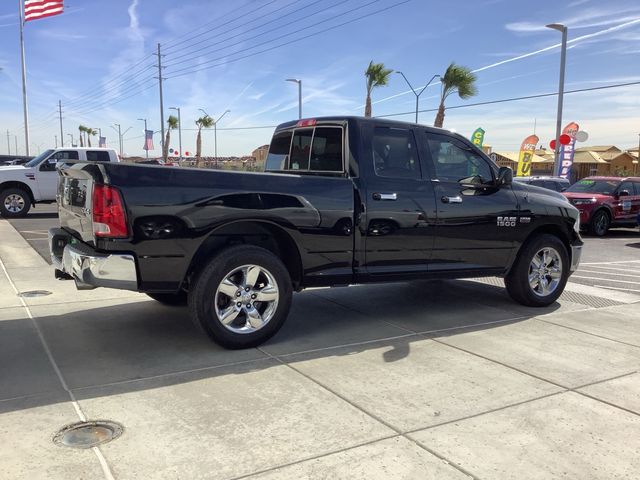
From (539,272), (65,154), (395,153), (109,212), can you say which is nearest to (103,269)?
(109,212)

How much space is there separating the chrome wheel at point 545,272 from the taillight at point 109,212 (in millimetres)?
4476

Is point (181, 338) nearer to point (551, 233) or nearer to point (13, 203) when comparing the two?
point (551, 233)

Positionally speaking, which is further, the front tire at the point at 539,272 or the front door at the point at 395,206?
the front tire at the point at 539,272

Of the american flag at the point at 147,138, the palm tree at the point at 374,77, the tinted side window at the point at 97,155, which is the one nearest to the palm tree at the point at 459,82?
the palm tree at the point at 374,77

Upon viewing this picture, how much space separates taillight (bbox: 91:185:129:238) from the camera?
13.1 feet

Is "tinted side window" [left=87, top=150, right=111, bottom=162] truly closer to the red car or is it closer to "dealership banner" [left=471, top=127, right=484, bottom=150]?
the red car

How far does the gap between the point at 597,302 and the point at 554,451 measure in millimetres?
4275

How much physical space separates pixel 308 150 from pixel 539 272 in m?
3.03

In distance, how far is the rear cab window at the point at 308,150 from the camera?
5.27 m

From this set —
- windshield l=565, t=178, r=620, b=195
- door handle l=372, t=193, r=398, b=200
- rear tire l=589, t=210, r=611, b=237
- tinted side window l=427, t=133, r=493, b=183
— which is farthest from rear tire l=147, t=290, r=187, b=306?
windshield l=565, t=178, r=620, b=195

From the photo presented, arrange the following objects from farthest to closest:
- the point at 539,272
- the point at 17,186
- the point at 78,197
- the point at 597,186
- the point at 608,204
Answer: the point at 597,186 < the point at 17,186 < the point at 608,204 < the point at 539,272 < the point at 78,197

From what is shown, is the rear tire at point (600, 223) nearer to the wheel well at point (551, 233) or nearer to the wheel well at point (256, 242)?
the wheel well at point (551, 233)

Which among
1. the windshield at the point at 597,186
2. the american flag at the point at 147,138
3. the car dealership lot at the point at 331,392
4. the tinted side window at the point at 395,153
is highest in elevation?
the american flag at the point at 147,138

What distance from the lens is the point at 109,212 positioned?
13.1ft
